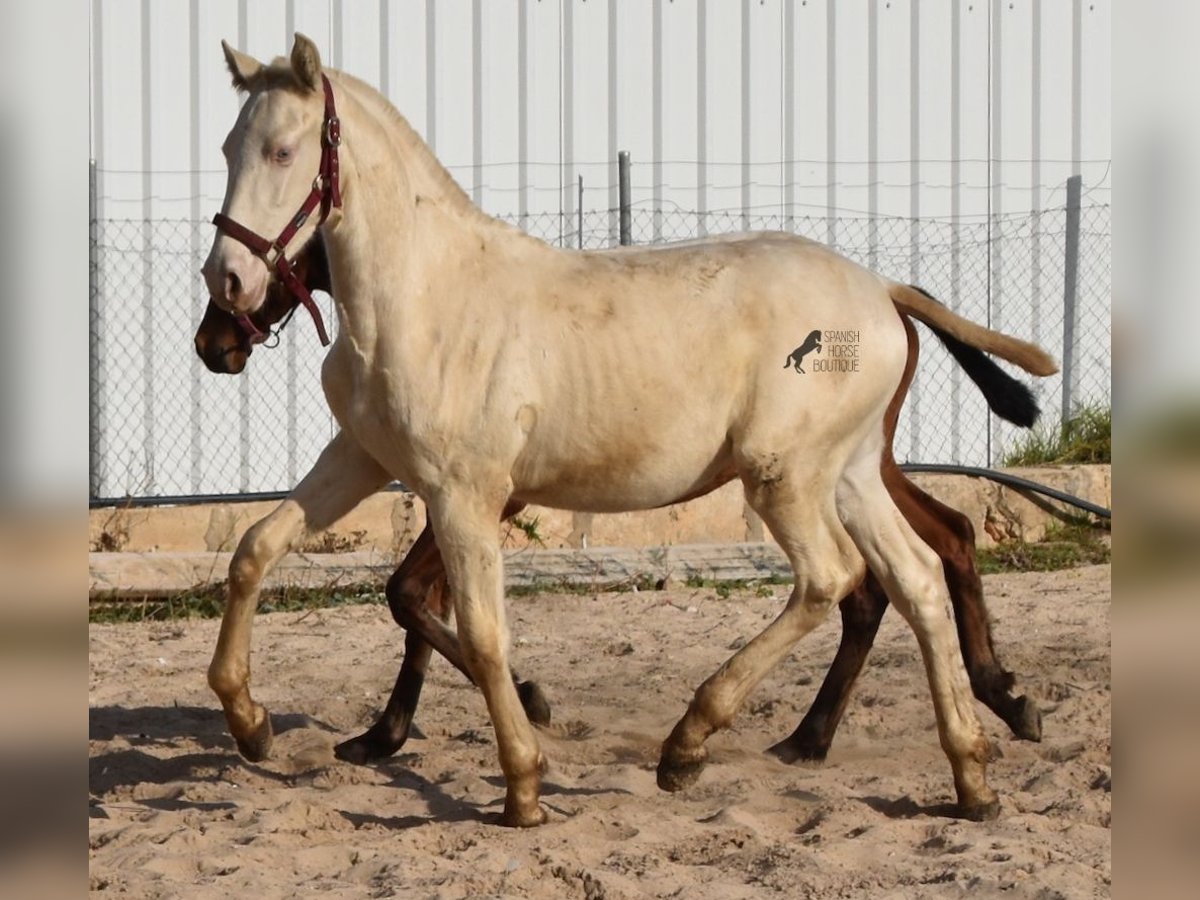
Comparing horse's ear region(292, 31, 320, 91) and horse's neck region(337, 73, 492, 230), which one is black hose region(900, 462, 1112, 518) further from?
horse's ear region(292, 31, 320, 91)

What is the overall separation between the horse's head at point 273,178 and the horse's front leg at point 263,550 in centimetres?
74

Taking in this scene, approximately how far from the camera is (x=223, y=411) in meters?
9.93

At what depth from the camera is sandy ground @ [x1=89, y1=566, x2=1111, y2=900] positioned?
4055mm

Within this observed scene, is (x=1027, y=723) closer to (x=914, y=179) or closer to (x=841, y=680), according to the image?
(x=841, y=680)

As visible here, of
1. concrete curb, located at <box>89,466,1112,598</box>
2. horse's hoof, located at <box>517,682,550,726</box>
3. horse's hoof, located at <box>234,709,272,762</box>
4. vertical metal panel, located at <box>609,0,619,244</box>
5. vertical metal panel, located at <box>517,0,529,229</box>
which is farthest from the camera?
vertical metal panel, located at <box>609,0,619,244</box>

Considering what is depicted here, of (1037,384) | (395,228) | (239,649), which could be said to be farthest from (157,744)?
(1037,384)

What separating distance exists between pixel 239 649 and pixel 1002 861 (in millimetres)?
2218

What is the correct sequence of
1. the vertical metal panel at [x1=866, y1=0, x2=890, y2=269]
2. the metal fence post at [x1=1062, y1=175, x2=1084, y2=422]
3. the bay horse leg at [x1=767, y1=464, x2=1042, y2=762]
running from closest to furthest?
the bay horse leg at [x1=767, y1=464, x2=1042, y2=762]
the vertical metal panel at [x1=866, y1=0, x2=890, y2=269]
the metal fence post at [x1=1062, y1=175, x2=1084, y2=422]

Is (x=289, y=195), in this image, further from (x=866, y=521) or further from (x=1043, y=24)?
(x=1043, y=24)

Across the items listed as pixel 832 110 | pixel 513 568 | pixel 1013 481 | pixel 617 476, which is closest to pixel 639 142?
pixel 832 110

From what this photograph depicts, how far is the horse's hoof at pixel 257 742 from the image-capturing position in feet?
16.2

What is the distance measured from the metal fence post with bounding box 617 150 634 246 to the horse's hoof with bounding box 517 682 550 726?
473 cm

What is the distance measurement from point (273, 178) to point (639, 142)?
6.60 meters

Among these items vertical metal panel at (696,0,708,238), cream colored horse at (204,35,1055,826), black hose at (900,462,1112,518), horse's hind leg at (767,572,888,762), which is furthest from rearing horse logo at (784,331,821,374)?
vertical metal panel at (696,0,708,238)
